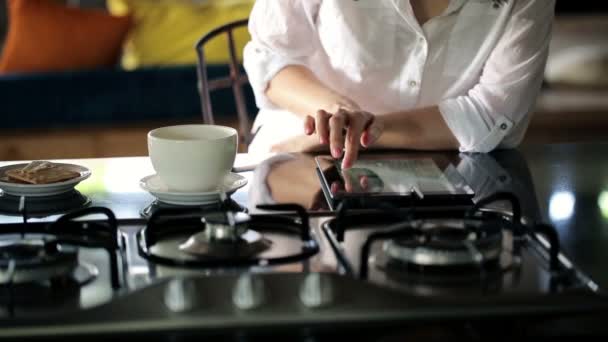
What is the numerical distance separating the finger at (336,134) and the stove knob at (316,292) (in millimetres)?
515

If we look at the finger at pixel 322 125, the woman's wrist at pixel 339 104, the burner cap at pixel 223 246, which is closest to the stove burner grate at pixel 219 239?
the burner cap at pixel 223 246

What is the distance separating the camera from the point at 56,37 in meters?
3.44

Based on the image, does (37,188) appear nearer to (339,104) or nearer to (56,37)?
(339,104)

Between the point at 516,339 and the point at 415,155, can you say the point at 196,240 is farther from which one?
the point at 415,155

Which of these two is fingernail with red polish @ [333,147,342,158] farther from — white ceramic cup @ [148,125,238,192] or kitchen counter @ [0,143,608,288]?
white ceramic cup @ [148,125,238,192]

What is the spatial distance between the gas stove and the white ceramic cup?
0.13 m

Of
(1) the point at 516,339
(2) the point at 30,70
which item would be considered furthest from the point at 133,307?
(2) the point at 30,70

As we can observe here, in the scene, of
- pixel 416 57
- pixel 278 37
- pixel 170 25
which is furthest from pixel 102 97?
pixel 416 57

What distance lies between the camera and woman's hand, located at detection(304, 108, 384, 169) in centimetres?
124

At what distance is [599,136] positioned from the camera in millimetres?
3645

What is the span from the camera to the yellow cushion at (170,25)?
11.8 ft

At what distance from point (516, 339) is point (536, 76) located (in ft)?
2.75

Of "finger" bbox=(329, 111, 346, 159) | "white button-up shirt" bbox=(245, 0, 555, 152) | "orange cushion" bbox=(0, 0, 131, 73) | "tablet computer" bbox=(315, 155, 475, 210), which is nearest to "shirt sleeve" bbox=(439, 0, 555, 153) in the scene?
"white button-up shirt" bbox=(245, 0, 555, 152)

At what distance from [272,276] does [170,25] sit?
2954 mm
